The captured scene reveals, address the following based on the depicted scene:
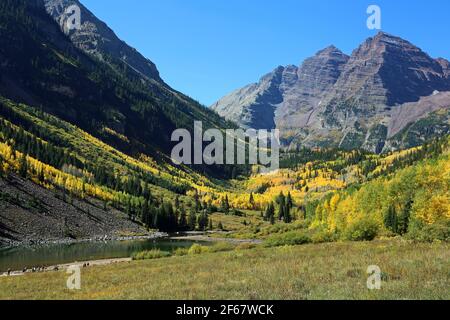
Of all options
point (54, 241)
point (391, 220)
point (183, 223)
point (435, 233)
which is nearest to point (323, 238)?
point (391, 220)

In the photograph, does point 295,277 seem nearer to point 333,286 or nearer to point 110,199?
point 333,286

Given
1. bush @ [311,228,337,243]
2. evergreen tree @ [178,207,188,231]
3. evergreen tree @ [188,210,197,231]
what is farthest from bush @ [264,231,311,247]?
evergreen tree @ [188,210,197,231]

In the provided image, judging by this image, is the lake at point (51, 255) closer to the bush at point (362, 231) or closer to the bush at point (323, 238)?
the bush at point (323, 238)

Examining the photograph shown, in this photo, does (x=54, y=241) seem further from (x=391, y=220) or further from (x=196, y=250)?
(x=391, y=220)

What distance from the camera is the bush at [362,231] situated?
78438 mm

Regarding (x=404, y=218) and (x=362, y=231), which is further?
(x=404, y=218)

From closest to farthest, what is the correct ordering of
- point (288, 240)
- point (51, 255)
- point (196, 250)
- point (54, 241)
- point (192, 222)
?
point (196, 250) → point (288, 240) → point (51, 255) → point (54, 241) → point (192, 222)

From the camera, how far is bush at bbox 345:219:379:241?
78438mm

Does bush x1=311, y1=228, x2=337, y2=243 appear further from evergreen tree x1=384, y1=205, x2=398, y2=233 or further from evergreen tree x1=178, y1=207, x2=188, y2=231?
evergreen tree x1=178, y1=207, x2=188, y2=231

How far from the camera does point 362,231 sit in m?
78.9

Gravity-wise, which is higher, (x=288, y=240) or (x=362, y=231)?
(x=362, y=231)

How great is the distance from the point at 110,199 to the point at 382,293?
174 m

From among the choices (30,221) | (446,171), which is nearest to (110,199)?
(30,221)

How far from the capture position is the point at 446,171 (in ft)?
264
